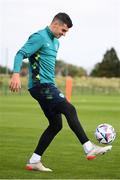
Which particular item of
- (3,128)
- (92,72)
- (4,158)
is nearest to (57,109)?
(4,158)

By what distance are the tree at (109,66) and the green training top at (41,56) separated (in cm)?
12686

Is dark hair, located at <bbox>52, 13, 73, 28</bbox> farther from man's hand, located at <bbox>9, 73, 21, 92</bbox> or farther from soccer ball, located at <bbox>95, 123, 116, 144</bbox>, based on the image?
soccer ball, located at <bbox>95, 123, 116, 144</bbox>

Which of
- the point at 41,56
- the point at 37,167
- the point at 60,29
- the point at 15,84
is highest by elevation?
the point at 60,29

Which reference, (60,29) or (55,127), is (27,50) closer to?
(60,29)

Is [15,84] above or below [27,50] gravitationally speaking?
below

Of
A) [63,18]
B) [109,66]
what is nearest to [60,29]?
[63,18]

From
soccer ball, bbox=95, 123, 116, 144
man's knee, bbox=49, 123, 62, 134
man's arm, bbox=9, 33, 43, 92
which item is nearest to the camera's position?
man's arm, bbox=9, 33, 43, 92

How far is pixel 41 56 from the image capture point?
10859 millimetres

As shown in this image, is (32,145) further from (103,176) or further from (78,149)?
(103,176)

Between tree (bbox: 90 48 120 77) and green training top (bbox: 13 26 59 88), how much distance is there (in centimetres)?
12686

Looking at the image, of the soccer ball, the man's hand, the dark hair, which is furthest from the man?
the soccer ball

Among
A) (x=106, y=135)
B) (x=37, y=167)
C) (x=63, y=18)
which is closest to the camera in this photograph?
(x=63, y=18)

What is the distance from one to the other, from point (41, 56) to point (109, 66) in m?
133

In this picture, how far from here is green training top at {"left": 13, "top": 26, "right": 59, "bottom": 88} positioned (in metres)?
10.7
